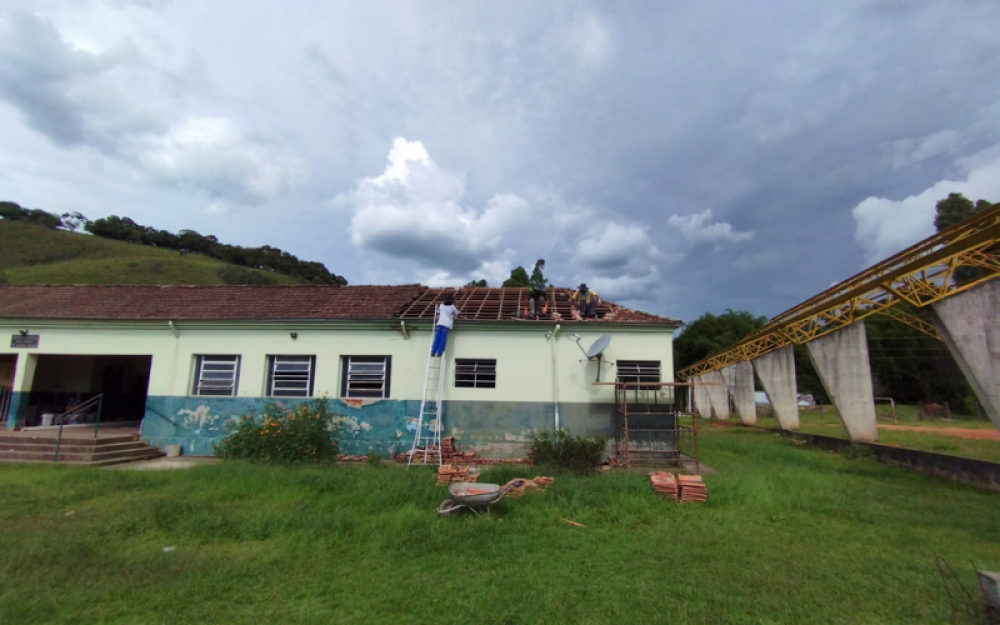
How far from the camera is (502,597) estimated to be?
4789mm

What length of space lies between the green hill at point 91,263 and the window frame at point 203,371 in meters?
40.4

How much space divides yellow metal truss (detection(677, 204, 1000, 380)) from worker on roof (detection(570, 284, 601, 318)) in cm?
709

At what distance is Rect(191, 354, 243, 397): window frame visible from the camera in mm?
12984

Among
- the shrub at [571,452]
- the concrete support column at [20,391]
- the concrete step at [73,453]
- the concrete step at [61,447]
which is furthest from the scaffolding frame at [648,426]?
the concrete support column at [20,391]

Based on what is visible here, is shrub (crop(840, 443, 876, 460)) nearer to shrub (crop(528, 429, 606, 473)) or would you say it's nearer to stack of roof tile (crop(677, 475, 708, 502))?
shrub (crop(528, 429, 606, 473))

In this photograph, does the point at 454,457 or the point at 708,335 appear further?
the point at 708,335

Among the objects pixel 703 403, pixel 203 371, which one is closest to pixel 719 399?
pixel 703 403

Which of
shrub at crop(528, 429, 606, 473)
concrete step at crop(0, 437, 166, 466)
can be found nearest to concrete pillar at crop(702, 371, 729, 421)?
shrub at crop(528, 429, 606, 473)

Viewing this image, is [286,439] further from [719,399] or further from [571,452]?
[719,399]

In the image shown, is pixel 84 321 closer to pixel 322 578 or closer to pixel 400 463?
pixel 400 463

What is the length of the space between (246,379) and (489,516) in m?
8.81

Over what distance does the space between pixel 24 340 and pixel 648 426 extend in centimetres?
1746

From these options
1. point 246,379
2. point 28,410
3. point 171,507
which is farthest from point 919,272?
point 28,410

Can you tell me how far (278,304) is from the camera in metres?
13.9
